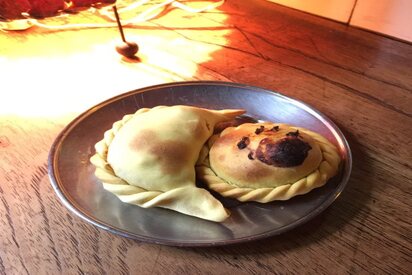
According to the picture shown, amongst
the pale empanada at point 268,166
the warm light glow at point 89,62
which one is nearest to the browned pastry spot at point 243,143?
the pale empanada at point 268,166

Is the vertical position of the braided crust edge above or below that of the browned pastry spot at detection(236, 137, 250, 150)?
below

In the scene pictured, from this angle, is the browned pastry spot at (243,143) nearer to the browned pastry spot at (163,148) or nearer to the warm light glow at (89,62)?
the browned pastry spot at (163,148)

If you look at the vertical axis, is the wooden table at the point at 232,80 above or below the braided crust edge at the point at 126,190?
below

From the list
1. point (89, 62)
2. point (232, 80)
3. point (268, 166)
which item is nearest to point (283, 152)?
point (268, 166)

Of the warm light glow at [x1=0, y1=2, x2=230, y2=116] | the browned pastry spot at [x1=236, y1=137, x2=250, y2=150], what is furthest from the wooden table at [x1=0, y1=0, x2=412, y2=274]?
the browned pastry spot at [x1=236, y1=137, x2=250, y2=150]

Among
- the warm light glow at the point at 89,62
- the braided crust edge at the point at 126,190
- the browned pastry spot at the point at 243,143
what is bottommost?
the warm light glow at the point at 89,62

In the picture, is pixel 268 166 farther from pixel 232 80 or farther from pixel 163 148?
pixel 232 80

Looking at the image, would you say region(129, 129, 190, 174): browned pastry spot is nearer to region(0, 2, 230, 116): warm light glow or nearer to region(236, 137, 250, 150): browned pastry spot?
region(236, 137, 250, 150): browned pastry spot
